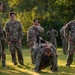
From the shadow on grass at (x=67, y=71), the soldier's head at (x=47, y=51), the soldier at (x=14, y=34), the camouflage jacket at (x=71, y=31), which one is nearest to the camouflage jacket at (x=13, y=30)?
the soldier at (x=14, y=34)

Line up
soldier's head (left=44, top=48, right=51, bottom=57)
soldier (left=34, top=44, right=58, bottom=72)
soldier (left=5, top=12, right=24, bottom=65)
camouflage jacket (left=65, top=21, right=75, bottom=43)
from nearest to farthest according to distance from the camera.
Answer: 1. soldier's head (left=44, top=48, right=51, bottom=57)
2. soldier (left=34, top=44, right=58, bottom=72)
3. camouflage jacket (left=65, top=21, right=75, bottom=43)
4. soldier (left=5, top=12, right=24, bottom=65)

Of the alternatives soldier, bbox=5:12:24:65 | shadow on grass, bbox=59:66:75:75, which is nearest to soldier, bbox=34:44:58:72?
shadow on grass, bbox=59:66:75:75

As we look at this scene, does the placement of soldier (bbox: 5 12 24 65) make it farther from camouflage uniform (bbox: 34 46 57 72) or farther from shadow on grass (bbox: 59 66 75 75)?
camouflage uniform (bbox: 34 46 57 72)

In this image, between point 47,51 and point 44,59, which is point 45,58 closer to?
point 44,59

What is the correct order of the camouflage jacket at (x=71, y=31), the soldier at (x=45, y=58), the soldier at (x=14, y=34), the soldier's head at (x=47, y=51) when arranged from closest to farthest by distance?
the soldier's head at (x=47, y=51) → the soldier at (x=45, y=58) → the camouflage jacket at (x=71, y=31) → the soldier at (x=14, y=34)

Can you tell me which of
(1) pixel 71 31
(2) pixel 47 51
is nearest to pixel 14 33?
(1) pixel 71 31

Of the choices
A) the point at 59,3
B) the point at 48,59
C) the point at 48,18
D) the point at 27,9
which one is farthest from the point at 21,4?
the point at 48,59

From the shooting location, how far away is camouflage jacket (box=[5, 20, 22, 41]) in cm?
→ 1515

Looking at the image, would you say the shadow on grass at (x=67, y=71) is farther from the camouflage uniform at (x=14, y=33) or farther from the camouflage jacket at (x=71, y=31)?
the camouflage uniform at (x=14, y=33)

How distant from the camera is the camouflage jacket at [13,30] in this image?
15.1m

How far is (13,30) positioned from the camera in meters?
15.2


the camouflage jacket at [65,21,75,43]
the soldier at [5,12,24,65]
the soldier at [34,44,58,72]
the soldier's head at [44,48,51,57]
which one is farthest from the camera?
the soldier at [5,12,24,65]

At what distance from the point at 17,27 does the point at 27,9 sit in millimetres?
26051

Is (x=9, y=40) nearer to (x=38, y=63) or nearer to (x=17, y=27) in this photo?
(x=17, y=27)
